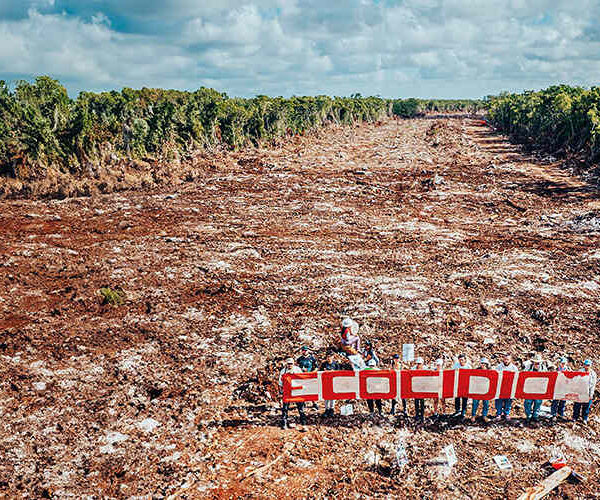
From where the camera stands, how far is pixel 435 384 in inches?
289

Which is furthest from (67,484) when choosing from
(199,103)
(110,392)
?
(199,103)

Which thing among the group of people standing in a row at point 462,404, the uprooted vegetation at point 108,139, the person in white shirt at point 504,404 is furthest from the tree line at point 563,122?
the person in white shirt at point 504,404

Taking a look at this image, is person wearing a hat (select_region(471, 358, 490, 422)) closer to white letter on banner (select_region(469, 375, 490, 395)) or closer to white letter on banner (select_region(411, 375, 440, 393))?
white letter on banner (select_region(469, 375, 490, 395))

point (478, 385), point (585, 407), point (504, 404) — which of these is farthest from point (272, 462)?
point (585, 407)

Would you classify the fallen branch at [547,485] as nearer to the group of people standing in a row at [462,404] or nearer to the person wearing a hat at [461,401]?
the group of people standing in a row at [462,404]

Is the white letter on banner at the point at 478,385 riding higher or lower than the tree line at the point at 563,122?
lower

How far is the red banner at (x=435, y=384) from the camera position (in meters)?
7.17

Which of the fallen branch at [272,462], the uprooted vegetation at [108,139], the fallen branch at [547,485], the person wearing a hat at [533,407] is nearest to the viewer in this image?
the fallen branch at [547,485]

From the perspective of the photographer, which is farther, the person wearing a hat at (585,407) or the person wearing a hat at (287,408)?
the person wearing a hat at (287,408)

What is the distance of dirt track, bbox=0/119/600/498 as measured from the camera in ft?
21.4

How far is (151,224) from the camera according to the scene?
1805 centimetres

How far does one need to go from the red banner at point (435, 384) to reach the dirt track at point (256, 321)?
59 cm

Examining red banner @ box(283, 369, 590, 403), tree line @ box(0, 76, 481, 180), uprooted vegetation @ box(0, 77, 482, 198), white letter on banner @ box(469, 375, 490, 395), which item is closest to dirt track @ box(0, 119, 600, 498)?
red banner @ box(283, 369, 590, 403)

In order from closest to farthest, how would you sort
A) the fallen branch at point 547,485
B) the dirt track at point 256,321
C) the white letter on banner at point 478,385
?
the fallen branch at point 547,485
the dirt track at point 256,321
the white letter on banner at point 478,385
